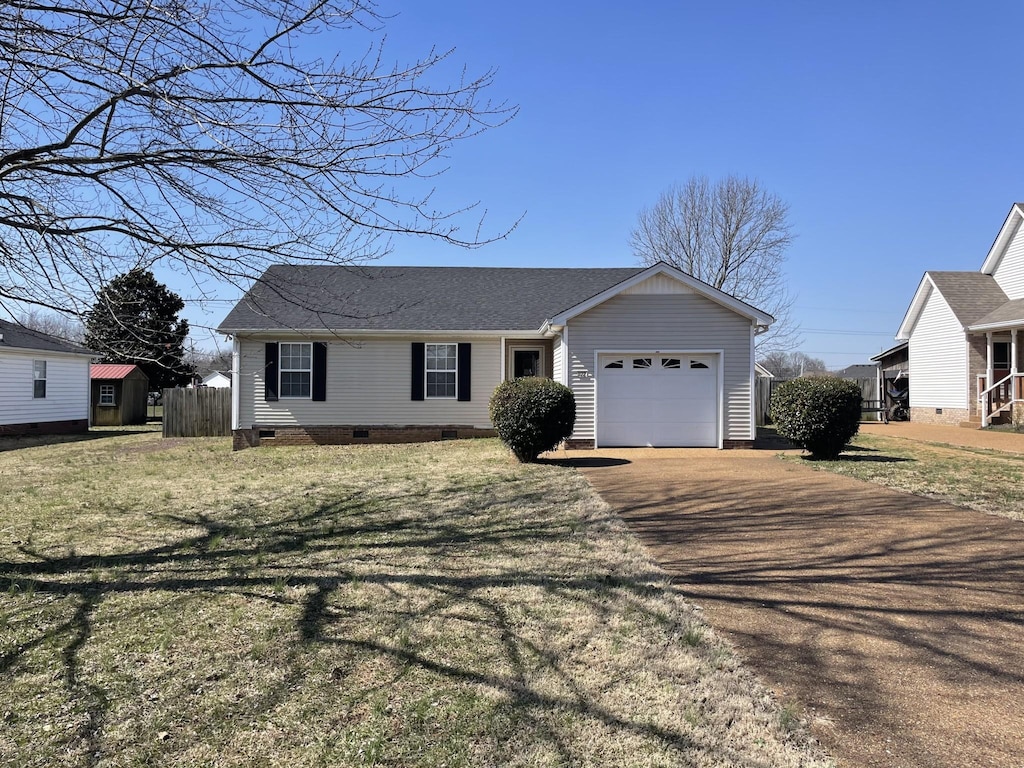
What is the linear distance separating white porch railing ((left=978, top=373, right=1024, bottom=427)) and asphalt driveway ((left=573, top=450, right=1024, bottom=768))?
14.2m

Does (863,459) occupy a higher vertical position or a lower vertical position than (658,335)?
lower

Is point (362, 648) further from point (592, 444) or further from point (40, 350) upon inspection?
point (40, 350)

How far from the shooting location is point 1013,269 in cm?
2178

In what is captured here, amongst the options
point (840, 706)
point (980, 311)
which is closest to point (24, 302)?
point (840, 706)

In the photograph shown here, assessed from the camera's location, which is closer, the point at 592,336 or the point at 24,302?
the point at 24,302

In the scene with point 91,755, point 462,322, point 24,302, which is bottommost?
point 91,755

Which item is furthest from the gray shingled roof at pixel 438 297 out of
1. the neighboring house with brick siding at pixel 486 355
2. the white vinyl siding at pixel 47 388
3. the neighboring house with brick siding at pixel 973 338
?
the neighboring house with brick siding at pixel 973 338

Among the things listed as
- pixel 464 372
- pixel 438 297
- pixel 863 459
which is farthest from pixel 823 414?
pixel 438 297

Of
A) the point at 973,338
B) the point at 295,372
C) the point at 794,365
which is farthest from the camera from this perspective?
the point at 794,365

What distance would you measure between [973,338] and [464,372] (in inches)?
670

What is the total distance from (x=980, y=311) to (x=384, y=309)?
63.6 feet

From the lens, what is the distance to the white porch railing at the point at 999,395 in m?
18.9

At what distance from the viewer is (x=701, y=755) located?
2752 mm

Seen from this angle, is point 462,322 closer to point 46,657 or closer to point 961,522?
point 961,522
